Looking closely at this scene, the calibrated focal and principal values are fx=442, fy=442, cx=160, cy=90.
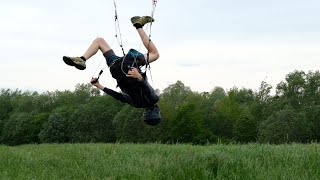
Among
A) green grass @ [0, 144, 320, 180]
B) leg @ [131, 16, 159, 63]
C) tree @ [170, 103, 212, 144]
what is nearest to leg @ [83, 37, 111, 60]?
leg @ [131, 16, 159, 63]

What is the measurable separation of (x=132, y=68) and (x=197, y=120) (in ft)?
182

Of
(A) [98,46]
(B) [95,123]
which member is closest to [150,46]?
(A) [98,46]

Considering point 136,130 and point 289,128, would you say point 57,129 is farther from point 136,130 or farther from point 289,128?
point 289,128

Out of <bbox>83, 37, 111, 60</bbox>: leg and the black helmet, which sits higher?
<bbox>83, 37, 111, 60</bbox>: leg

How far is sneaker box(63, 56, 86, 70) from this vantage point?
8.47 meters

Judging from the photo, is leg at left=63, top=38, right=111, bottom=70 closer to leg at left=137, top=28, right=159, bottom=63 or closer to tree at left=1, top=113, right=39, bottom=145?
leg at left=137, top=28, right=159, bottom=63

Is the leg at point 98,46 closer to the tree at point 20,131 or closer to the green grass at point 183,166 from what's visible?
the green grass at point 183,166

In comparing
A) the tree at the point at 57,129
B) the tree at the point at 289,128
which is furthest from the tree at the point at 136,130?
the tree at the point at 289,128

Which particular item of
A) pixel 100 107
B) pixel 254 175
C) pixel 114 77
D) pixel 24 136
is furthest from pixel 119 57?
pixel 24 136

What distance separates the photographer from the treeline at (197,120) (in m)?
55.1

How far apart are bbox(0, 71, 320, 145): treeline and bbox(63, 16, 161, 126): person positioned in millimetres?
43030

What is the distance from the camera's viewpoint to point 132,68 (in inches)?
335

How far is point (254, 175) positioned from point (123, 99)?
321 centimetres

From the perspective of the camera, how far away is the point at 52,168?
9906mm
